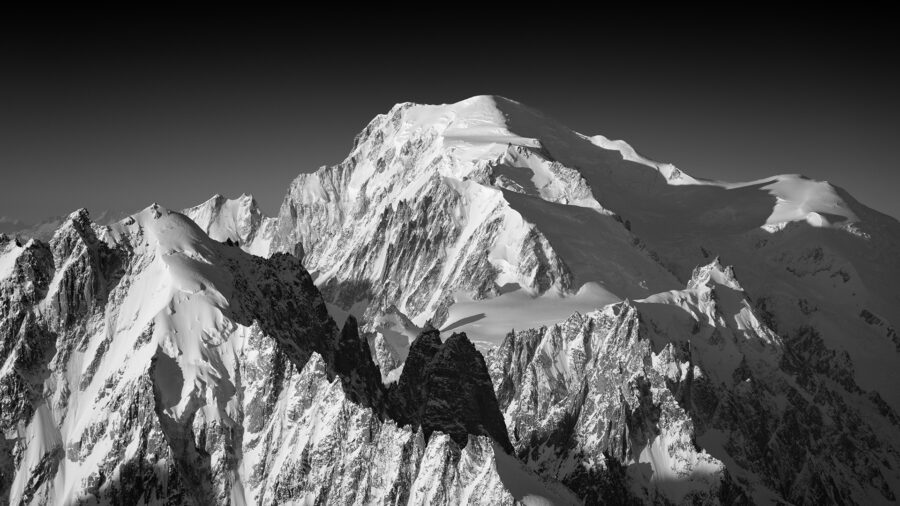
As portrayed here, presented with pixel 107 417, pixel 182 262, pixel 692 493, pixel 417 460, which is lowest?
pixel 692 493

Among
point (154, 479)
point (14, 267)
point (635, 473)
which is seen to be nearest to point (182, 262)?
point (14, 267)

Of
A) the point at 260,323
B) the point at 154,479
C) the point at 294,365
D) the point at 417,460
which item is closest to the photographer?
the point at 417,460

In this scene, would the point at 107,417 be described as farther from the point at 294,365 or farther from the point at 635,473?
the point at 635,473

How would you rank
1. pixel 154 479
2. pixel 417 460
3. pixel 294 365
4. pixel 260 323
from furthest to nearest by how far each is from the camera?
pixel 260 323
pixel 294 365
pixel 154 479
pixel 417 460

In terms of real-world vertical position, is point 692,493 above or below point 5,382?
below

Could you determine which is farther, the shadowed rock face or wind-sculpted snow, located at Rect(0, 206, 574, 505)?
the shadowed rock face

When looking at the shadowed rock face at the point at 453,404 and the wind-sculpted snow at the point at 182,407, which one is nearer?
the wind-sculpted snow at the point at 182,407

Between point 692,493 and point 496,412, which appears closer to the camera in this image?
point 692,493
